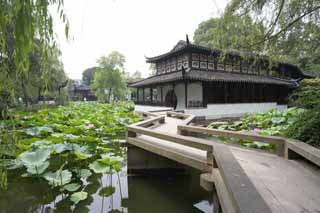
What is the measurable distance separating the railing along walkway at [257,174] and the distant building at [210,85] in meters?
7.74

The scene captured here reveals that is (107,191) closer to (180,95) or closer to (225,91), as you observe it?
(180,95)

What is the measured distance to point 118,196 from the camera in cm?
280

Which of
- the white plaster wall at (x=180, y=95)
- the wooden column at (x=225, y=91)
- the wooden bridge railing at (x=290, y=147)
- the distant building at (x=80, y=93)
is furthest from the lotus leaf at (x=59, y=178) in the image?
the distant building at (x=80, y=93)

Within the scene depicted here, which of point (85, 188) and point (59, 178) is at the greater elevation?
point (59, 178)

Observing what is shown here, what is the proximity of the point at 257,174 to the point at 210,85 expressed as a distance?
33.4 feet

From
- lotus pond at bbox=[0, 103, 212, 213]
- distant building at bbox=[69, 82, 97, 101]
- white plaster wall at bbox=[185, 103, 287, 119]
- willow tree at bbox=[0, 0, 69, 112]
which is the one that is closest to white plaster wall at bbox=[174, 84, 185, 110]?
white plaster wall at bbox=[185, 103, 287, 119]

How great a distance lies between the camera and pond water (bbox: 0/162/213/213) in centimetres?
249

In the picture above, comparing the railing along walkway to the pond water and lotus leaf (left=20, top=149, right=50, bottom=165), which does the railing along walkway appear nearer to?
the pond water

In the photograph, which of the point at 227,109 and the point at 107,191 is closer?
the point at 107,191

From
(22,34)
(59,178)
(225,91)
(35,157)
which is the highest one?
(225,91)

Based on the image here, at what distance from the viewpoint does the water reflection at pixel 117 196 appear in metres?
2.49

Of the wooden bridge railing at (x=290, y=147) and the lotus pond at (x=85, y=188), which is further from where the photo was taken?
the lotus pond at (x=85, y=188)

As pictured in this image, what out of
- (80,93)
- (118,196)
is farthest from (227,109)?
(80,93)

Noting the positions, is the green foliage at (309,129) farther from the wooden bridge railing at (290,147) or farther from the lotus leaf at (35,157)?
the lotus leaf at (35,157)
